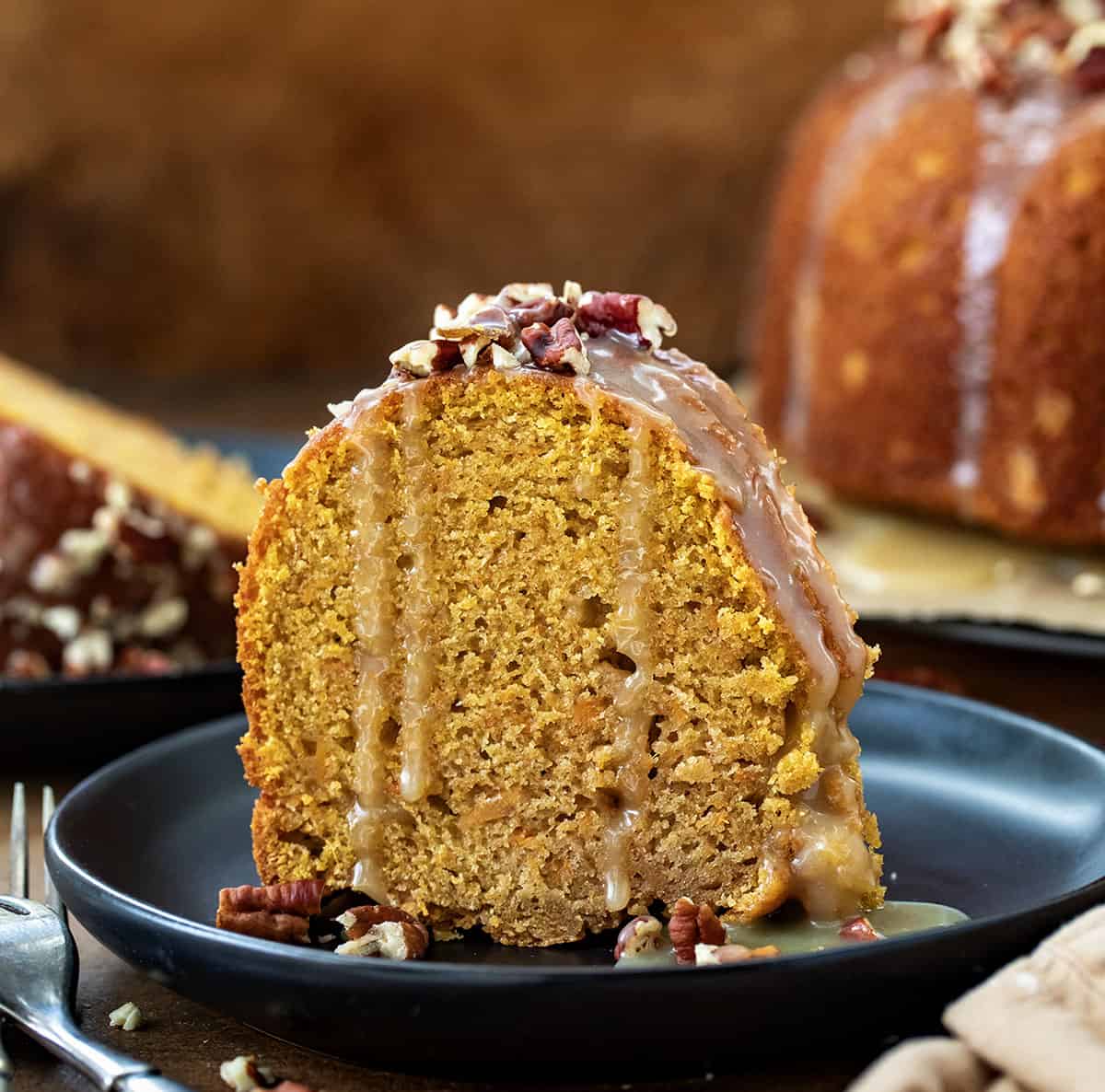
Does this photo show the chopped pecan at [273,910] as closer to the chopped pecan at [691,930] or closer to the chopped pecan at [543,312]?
the chopped pecan at [691,930]

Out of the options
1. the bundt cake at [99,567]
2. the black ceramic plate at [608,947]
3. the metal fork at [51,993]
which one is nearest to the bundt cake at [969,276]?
Result: the black ceramic plate at [608,947]

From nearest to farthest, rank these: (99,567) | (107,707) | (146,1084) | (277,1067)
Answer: (146,1084) → (277,1067) → (107,707) → (99,567)

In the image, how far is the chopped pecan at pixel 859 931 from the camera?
157 centimetres

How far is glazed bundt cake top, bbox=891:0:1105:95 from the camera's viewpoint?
2736 mm

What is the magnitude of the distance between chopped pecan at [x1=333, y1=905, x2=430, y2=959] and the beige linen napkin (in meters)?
Result: 0.45

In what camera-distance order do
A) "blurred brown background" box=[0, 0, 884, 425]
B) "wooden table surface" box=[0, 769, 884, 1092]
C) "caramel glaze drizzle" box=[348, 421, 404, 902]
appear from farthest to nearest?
"blurred brown background" box=[0, 0, 884, 425] < "caramel glaze drizzle" box=[348, 421, 404, 902] < "wooden table surface" box=[0, 769, 884, 1092]

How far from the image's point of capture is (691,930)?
5.18 ft

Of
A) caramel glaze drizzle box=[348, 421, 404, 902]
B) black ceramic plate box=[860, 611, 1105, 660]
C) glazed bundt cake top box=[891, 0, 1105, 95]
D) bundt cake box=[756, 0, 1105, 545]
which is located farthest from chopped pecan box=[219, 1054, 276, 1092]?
glazed bundt cake top box=[891, 0, 1105, 95]

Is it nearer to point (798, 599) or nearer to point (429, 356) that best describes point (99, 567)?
point (429, 356)

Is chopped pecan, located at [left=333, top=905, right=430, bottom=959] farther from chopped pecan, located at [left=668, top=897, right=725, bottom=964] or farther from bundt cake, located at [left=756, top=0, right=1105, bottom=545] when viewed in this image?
bundt cake, located at [left=756, top=0, right=1105, bottom=545]

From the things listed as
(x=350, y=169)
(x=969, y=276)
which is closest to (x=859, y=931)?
(x=969, y=276)

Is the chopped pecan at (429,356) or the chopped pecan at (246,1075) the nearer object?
the chopped pecan at (246,1075)

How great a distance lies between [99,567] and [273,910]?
36.3 inches

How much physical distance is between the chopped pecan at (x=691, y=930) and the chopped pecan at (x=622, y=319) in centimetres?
50
